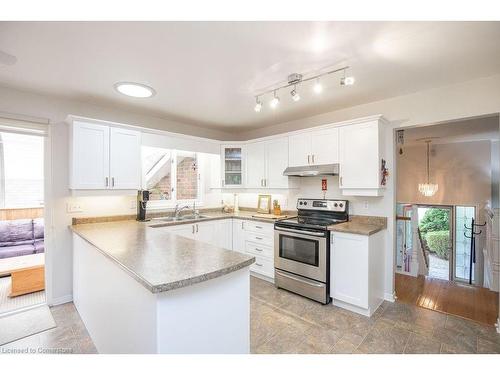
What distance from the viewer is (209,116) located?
139 inches

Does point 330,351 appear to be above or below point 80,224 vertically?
below

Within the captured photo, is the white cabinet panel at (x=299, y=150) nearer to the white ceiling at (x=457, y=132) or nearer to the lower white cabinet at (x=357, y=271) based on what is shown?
the lower white cabinet at (x=357, y=271)

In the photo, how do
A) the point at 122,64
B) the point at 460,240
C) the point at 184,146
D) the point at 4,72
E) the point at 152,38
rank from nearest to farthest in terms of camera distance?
the point at 152,38 → the point at 122,64 → the point at 4,72 → the point at 184,146 → the point at 460,240

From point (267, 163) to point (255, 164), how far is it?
25 centimetres

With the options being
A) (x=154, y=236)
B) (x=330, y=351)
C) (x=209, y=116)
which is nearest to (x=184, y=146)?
(x=209, y=116)

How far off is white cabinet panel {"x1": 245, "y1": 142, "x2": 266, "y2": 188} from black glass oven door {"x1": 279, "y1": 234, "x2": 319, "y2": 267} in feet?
3.46

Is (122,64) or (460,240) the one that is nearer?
(122,64)

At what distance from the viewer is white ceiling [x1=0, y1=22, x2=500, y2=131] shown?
151cm

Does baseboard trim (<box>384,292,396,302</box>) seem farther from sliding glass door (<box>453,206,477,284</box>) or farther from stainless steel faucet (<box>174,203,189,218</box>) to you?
sliding glass door (<box>453,206,477,284</box>)

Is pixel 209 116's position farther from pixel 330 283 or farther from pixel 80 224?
pixel 330 283

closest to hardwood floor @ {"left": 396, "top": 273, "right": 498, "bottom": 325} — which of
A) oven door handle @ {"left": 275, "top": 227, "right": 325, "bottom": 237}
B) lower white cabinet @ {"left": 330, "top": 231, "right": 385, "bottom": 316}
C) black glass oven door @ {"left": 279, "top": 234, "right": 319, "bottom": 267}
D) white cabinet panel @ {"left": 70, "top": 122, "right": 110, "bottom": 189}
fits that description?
lower white cabinet @ {"left": 330, "top": 231, "right": 385, "bottom": 316}

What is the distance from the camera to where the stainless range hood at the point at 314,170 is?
294 cm

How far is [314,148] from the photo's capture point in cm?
315

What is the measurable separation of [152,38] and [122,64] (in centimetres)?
52
